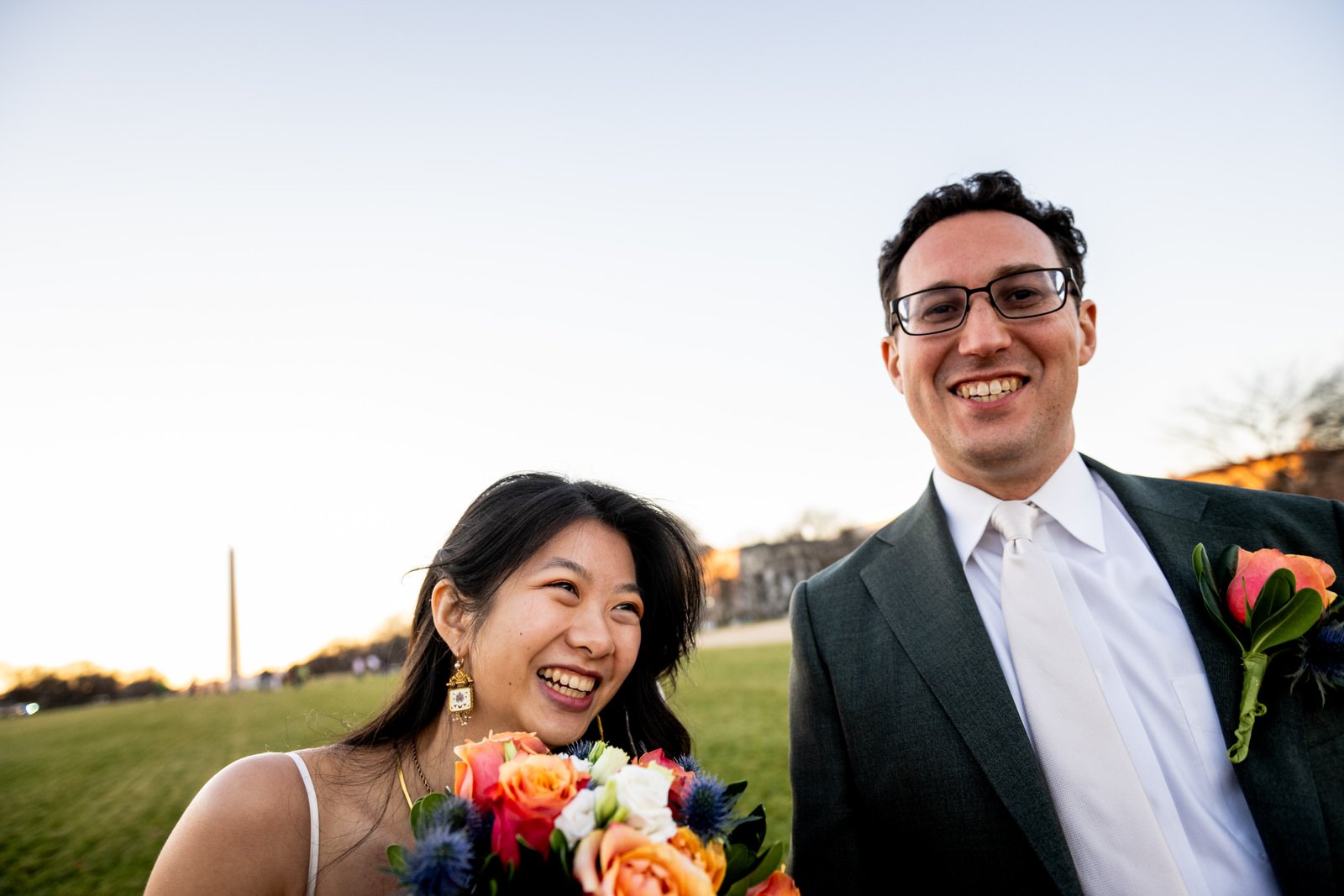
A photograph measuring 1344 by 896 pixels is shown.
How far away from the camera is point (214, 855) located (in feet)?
8.25

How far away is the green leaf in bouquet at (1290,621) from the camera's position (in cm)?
Result: 235

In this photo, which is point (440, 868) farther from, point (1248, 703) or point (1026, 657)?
point (1248, 703)

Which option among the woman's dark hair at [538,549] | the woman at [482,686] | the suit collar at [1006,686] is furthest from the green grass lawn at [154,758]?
the suit collar at [1006,686]

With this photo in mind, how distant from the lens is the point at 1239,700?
8.15ft


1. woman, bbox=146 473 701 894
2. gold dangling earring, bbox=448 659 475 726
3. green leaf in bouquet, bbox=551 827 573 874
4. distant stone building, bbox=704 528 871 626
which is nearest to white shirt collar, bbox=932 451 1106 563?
woman, bbox=146 473 701 894

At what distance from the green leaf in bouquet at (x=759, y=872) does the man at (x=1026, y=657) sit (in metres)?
0.79

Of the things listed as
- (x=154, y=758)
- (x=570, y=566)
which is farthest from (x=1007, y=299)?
(x=154, y=758)

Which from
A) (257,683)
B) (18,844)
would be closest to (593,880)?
(18,844)

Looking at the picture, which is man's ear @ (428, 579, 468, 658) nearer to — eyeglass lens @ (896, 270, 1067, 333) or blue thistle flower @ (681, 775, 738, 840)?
blue thistle flower @ (681, 775, 738, 840)

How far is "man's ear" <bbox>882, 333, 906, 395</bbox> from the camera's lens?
11.3 feet

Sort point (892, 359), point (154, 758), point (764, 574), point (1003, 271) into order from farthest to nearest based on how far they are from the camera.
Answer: point (764, 574) → point (154, 758) → point (892, 359) → point (1003, 271)

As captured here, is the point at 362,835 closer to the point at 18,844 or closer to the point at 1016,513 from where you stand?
the point at 1016,513

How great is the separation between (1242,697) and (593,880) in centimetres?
224

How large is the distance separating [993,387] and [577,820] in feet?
7.42
